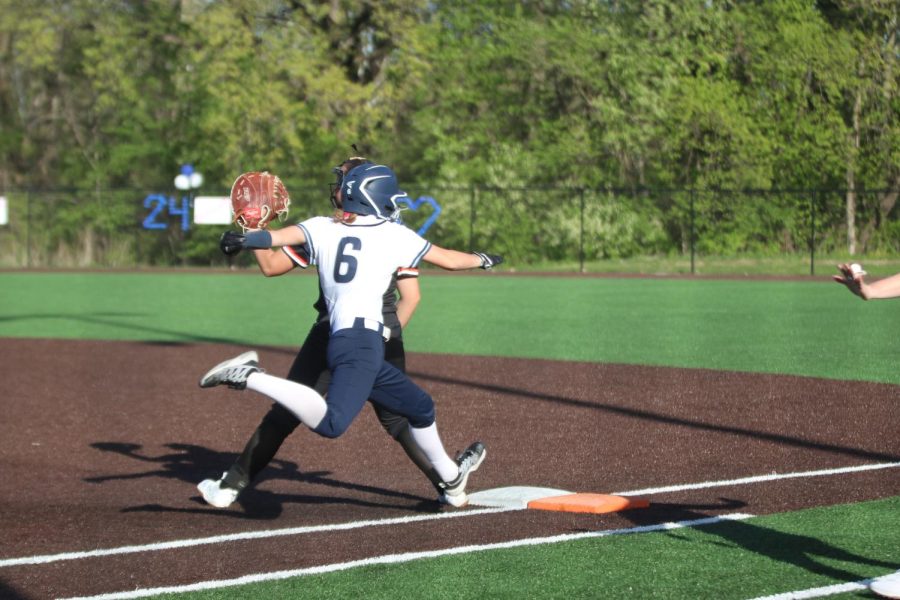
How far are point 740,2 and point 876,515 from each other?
43335 mm

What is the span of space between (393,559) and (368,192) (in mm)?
2073

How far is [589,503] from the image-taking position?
7523 millimetres

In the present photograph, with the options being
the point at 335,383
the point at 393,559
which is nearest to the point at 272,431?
the point at 335,383

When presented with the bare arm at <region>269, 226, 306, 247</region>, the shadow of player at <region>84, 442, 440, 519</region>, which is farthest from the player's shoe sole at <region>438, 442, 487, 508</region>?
the bare arm at <region>269, 226, 306, 247</region>

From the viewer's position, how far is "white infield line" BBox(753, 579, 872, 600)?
5507mm

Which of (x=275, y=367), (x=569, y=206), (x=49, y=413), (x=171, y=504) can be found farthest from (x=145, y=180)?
(x=171, y=504)

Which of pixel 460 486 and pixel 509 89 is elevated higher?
pixel 509 89

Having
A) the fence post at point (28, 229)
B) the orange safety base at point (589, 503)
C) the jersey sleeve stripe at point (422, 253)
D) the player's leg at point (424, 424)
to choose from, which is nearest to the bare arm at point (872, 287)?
the orange safety base at point (589, 503)

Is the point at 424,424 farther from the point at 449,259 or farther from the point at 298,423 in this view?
the point at 449,259

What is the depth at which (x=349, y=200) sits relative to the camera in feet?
23.8

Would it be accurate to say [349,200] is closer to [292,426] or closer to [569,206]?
[292,426]

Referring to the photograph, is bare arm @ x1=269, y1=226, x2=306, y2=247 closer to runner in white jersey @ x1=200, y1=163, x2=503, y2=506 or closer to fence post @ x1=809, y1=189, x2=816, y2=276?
runner in white jersey @ x1=200, y1=163, x2=503, y2=506

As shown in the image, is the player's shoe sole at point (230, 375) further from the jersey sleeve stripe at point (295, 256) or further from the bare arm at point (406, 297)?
the bare arm at point (406, 297)

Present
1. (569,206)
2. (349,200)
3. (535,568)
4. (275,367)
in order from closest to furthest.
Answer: (535,568), (349,200), (275,367), (569,206)
